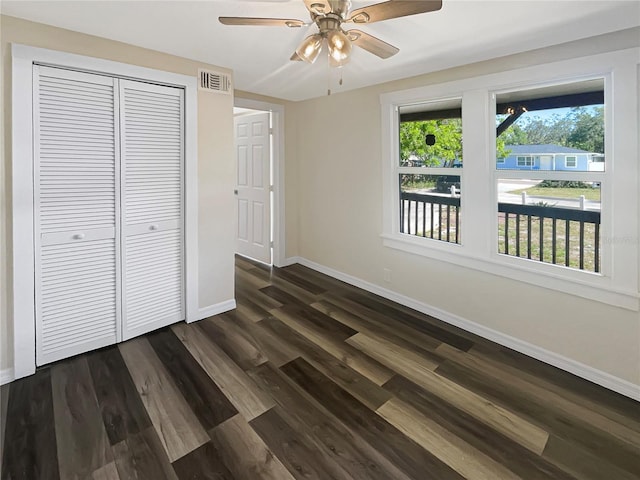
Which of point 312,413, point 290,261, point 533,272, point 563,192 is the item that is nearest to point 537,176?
point 563,192

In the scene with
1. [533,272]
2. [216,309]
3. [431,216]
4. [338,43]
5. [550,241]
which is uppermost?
[338,43]

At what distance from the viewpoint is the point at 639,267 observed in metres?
2.09

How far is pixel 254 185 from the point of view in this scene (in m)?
4.89

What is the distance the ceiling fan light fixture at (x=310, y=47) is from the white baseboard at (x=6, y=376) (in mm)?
2796

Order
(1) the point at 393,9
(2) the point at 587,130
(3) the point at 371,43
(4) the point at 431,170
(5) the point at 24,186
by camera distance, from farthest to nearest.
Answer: (4) the point at 431,170
(2) the point at 587,130
(5) the point at 24,186
(3) the point at 371,43
(1) the point at 393,9

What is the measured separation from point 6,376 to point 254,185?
339cm

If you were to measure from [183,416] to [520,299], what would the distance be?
8.45ft

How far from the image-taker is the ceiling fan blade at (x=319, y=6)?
1.56 meters

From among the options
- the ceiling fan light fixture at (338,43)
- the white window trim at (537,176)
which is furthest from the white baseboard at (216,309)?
the ceiling fan light fixture at (338,43)

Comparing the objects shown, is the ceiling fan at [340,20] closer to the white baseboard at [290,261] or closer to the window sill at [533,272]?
the window sill at [533,272]

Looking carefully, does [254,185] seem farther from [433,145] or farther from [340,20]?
[340,20]

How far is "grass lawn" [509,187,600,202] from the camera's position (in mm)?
2289

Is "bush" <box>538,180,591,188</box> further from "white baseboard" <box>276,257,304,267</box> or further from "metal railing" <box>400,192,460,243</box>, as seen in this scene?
"white baseboard" <box>276,257,304,267</box>

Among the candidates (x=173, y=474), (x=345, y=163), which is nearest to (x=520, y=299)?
(x=345, y=163)
